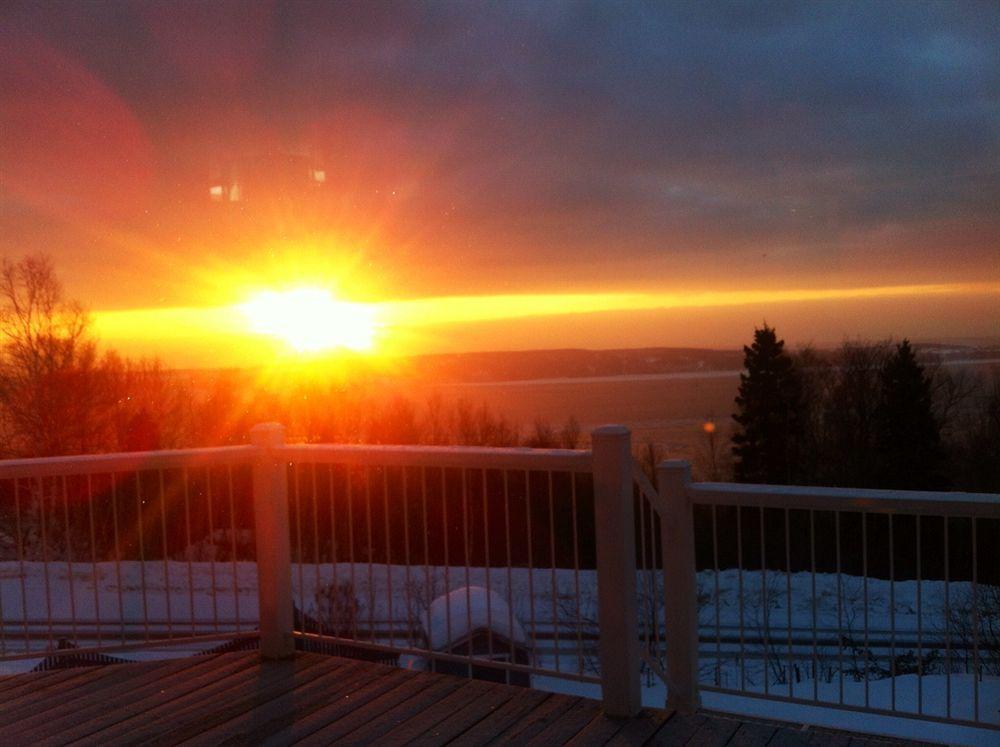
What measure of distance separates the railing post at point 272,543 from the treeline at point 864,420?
37966 mm

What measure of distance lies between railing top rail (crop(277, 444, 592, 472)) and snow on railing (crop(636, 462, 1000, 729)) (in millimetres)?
339

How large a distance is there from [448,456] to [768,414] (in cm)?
4182

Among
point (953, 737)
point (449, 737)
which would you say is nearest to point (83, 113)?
point (449, 737)

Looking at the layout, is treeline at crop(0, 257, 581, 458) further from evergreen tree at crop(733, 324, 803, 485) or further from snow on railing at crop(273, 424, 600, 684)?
evergreen tree at crop(733, 324, 803, 485)

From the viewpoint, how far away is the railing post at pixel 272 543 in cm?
455

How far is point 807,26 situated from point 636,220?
2058cm

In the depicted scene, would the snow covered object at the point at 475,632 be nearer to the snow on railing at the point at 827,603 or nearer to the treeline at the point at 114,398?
the snow on railing at the point at 827,603

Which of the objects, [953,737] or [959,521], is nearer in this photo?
[953,737]

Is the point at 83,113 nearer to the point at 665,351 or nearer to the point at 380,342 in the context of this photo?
the point at 380,342

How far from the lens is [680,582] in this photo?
12.2ft

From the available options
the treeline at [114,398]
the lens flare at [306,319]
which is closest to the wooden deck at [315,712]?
the lens flare at [306,319]

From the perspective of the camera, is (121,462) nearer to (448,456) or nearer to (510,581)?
(448,456)

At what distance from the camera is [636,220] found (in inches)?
1222

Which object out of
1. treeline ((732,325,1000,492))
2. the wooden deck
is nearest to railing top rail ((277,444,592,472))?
the wooden deck
